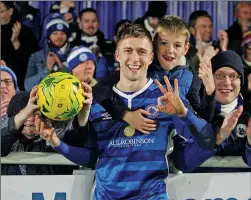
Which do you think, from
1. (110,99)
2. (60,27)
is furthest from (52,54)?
(110,99)

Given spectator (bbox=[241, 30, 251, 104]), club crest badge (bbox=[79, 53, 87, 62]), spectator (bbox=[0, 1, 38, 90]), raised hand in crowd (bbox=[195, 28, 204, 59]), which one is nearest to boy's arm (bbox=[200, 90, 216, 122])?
spectator (bbox=[241, 30, 251, 104])

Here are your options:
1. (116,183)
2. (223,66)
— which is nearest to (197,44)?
(223,66)

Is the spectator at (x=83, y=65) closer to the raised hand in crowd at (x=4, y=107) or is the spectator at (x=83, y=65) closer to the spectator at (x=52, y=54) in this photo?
the spectator at (x=52, y=54)

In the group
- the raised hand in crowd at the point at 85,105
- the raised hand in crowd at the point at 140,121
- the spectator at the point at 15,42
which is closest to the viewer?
the raised hand in crowd at the point at 85,105

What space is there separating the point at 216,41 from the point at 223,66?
0.66m

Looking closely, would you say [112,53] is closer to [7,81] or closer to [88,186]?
[7,81]

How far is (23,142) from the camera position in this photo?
4.00 metres

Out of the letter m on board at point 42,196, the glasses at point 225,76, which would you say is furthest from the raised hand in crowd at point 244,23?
the letter m on board at point 42,196

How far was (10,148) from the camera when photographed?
12.9ft

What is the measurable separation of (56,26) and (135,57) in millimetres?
1096

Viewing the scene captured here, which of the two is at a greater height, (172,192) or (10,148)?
(10,148)

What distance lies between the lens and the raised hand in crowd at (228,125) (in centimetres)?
355

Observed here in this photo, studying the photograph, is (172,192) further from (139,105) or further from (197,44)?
(197,44)

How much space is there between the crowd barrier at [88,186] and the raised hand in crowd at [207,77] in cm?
51
